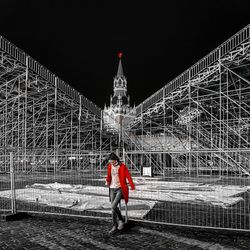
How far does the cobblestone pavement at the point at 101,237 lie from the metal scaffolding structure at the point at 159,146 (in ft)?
3.17

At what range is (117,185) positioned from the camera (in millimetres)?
7113

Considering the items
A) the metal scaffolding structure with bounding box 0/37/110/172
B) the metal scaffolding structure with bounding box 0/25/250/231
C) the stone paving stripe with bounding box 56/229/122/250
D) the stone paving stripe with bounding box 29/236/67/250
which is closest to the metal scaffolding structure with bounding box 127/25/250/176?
the metal scaffolding structure with bounding box 0/25/250/231

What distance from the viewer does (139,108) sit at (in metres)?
31.6

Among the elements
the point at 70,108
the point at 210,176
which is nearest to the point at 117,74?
the point at 70,108

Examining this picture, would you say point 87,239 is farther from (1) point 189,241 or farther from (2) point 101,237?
(1) point 189,241

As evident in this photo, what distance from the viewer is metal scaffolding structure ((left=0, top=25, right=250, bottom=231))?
33.6 feet

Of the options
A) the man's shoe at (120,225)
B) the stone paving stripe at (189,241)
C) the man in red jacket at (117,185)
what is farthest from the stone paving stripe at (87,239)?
the stone paving stripe at (189,241)

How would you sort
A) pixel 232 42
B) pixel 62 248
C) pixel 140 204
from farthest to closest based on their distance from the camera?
1. pixel 232 42
2. pixel 140 204
3. pixel 62 248

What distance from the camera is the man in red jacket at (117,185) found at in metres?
7.00

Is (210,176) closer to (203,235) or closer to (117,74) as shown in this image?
(203,235)

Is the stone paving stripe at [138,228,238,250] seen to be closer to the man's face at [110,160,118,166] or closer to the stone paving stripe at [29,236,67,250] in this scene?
the man's face at [110,160,118,166]

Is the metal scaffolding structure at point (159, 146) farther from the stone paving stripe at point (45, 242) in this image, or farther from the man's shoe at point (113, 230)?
the stone paving stripe at point (45, 242)

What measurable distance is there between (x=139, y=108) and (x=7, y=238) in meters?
25.6

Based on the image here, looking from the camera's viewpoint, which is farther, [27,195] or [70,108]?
[70,108]
